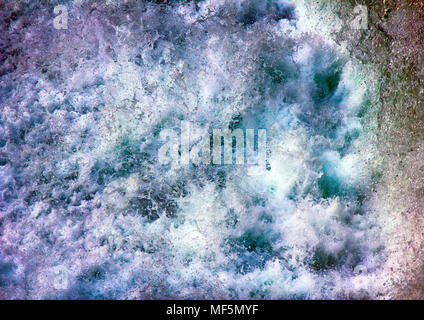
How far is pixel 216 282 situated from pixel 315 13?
1.61 meters

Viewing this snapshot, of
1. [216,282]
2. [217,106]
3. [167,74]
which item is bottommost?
[216,282]

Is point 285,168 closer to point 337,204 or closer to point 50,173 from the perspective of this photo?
point 337,204

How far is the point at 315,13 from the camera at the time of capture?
6.91 ft

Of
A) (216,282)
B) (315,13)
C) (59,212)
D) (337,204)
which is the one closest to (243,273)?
(216,282)

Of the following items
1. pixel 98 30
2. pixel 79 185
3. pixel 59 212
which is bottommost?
pixel 59 212

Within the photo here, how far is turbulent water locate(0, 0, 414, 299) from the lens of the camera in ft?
6.74

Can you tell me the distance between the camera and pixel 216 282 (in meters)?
2.05

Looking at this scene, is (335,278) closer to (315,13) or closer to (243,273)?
(243,273)

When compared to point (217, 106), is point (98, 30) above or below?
above

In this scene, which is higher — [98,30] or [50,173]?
[98,30]

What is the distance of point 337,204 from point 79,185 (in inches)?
56.9

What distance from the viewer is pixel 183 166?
209 centimetres

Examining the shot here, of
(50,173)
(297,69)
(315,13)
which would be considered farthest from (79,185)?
(315,13)

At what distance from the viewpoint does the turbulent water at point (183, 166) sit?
205cm
